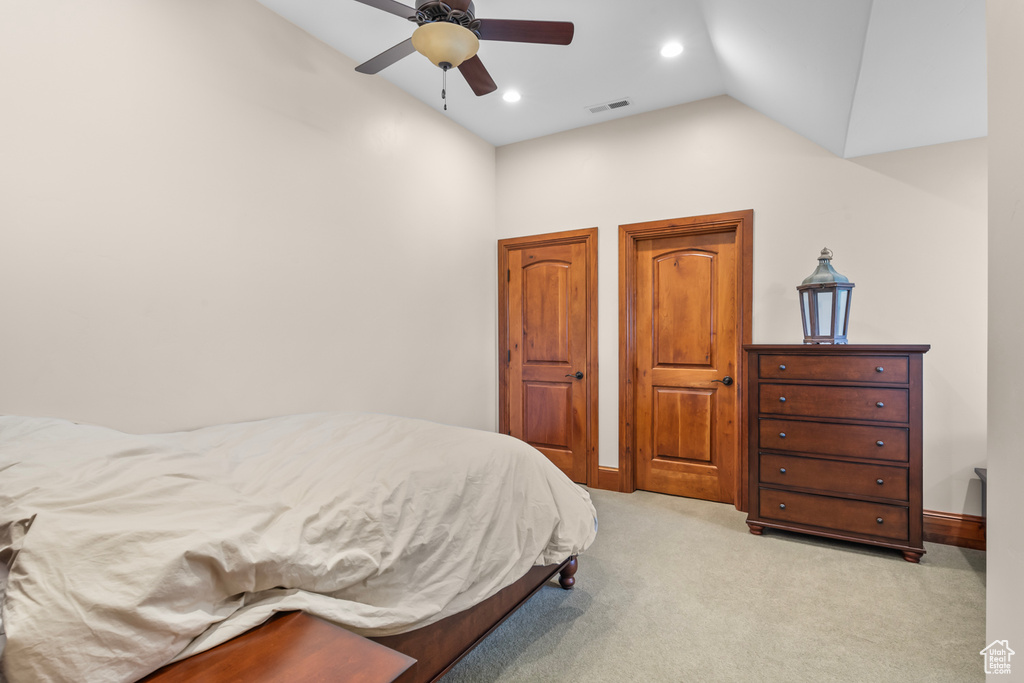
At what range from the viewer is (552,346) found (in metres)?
4.07

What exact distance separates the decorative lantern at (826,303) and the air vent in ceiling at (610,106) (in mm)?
1627

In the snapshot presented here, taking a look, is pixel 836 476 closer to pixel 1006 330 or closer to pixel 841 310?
pixel 841 310

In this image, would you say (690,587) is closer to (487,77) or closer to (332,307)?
(332,307)

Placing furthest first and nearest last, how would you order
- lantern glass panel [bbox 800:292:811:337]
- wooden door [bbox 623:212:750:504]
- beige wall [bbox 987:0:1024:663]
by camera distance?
wooden door [bbox 623:212:750:504], lantern glass panel [bbox 800:292:811:337], beige wall [bbox 987:0:1024:663]

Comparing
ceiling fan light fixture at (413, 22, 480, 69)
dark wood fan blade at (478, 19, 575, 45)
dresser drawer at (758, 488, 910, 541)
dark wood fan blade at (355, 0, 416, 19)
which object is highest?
dark wood fan blade at (355, 0, 416, 19)

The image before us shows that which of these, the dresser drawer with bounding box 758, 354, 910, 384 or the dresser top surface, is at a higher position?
the dresser top surface

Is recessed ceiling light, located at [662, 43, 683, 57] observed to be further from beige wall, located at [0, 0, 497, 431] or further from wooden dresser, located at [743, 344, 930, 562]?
wooden dresser, located at [743, 344, 930, 562]

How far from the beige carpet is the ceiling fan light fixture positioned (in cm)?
224

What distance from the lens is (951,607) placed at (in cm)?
212

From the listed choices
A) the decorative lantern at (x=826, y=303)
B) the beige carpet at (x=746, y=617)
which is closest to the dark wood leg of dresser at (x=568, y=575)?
the beige carpet at (x=746, y=617)

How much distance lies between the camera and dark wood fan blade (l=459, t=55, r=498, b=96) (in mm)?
2309

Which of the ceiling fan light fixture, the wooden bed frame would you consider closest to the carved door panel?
the ceiling fan light fixture

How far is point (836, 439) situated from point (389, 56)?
2.88m

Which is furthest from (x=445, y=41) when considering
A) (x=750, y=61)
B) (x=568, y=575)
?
(x=568, y=575)
